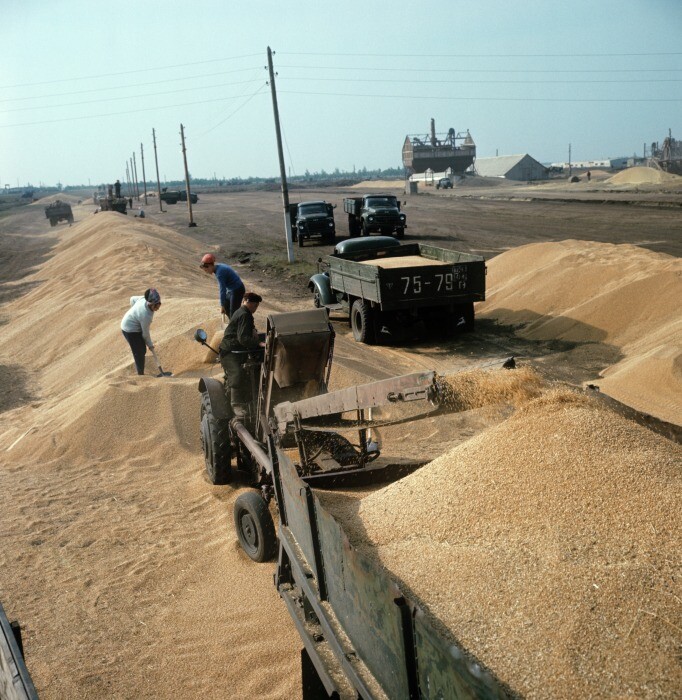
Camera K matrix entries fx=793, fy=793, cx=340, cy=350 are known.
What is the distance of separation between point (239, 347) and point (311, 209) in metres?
26.4

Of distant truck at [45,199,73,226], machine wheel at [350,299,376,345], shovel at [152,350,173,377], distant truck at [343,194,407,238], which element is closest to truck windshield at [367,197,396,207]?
distant truck at [343,194,407,238]

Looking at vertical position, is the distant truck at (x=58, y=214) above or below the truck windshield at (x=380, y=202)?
below

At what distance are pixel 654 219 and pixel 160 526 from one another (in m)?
30.2

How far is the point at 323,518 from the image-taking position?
173 inches

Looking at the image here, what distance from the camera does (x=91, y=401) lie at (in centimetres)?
1075

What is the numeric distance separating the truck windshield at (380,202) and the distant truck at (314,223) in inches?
67.0

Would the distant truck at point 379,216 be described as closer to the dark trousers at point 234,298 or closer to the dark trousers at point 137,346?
the dark trousers at point 234,298

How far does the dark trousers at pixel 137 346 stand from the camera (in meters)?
Result: 11.6

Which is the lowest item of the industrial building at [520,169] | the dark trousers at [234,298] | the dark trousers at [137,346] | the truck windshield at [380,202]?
the industrial building at [520,169]

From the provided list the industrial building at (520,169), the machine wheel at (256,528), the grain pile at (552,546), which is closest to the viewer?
the grain pile at (552,546)

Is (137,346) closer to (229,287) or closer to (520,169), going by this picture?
(229,287)

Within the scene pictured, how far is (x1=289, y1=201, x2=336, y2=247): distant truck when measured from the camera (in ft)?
107

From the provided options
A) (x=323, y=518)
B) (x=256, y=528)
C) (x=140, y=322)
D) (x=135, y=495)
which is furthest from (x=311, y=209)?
(x=323, y=518)

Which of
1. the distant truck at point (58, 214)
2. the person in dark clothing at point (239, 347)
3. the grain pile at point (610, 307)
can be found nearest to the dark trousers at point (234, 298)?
the person in dark clothing at point (239, 347)
